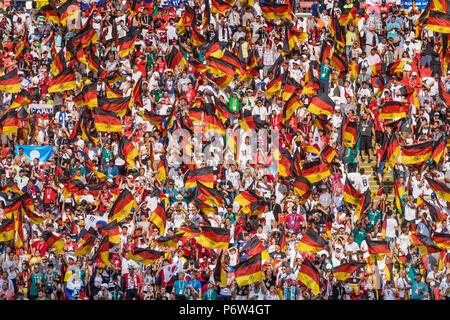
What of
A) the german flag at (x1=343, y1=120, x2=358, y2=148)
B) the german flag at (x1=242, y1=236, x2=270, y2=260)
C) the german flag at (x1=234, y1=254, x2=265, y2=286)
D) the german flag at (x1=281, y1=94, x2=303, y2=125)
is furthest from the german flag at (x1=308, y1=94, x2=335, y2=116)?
the german flag at (x1=234, y1=254, x2=265, y2=286)

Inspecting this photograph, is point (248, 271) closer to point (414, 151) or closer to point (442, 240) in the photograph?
point (442, 240)

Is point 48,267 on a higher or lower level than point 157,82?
lower

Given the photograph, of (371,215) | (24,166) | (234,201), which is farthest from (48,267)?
(371,215)

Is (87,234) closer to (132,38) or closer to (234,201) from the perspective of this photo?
(234,201)

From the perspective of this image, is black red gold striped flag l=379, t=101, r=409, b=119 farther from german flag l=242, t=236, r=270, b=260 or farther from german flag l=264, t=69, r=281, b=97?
german flag l=242, t=236, r=270, b=260

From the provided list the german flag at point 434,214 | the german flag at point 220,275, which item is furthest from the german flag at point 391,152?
the german flag at point 220,275

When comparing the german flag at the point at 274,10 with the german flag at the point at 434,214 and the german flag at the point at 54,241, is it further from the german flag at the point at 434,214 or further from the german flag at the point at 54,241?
the german flag at the point at 54,241
